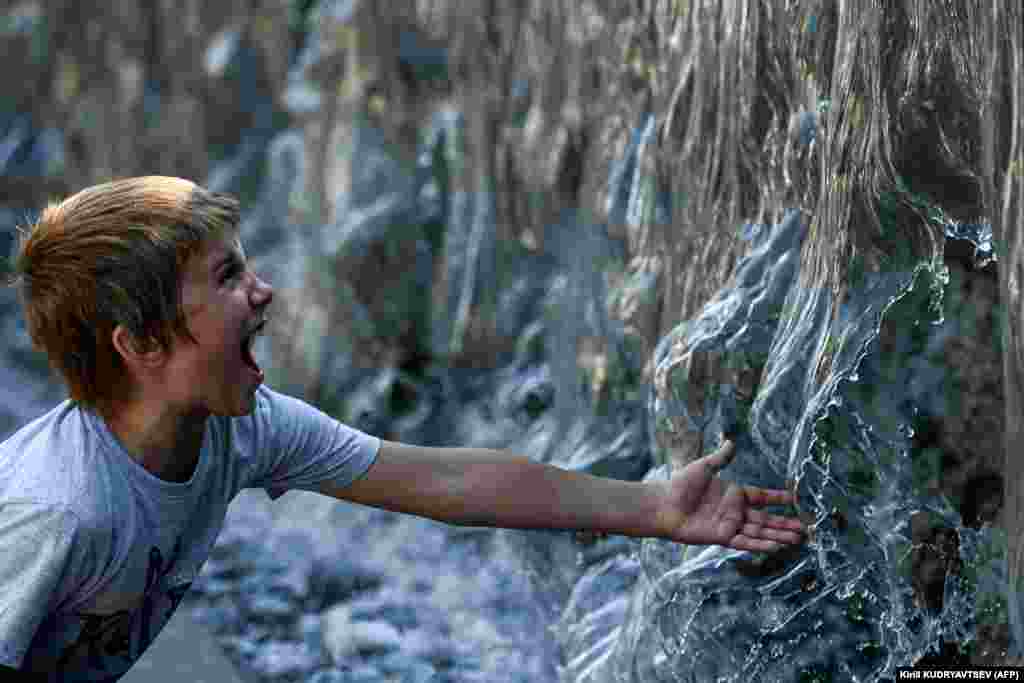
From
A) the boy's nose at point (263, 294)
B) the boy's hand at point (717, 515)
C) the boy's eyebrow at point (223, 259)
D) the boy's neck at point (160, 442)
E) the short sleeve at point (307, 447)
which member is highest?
the boy's eyebrow at point (223, 259)

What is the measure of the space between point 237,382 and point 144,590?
0.34 meters

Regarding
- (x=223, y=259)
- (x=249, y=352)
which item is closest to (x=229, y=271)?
(x=223, y=259)

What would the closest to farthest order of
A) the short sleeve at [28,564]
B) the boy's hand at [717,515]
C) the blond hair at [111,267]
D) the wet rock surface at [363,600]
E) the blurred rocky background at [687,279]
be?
the short sleeve at [28,564]
the blond hair at [111,267]
the boy's hand at [717,515]
the blurred rocky background at [687,279]
the wet rock surface at [363,600]

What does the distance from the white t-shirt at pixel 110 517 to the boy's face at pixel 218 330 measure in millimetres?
134

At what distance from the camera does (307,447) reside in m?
2.71

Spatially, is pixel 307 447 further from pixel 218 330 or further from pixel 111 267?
pixel 111 267

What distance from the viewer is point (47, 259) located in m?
2.52

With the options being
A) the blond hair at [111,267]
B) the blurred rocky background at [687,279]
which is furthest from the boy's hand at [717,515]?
the blond hair at [111,267]

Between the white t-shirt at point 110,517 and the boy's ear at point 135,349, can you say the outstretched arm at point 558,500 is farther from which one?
the boy's ear at point 135,349

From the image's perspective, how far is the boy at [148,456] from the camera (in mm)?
2406

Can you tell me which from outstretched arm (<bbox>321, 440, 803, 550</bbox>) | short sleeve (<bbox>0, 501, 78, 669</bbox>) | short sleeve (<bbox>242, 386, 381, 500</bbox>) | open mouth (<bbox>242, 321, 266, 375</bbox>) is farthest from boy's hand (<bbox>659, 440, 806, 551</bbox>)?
short sleeve (<bbox>0, 501, 78, 669</bbox>)

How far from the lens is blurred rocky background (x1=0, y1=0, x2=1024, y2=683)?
285 cm

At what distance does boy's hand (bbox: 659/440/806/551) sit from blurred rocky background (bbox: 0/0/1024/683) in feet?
0.60

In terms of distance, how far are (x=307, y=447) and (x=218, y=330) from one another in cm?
29
